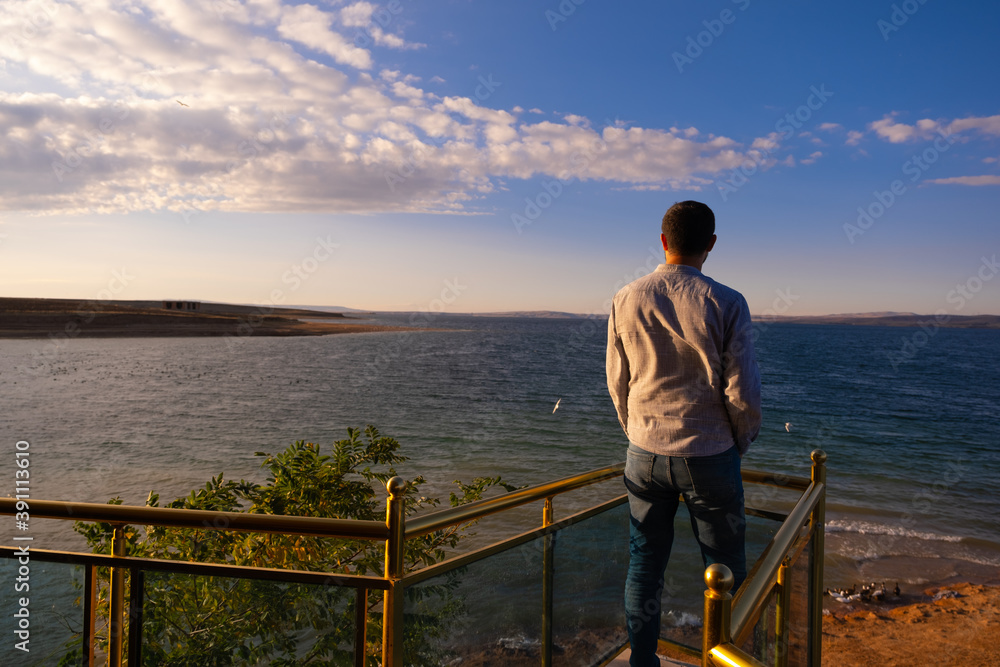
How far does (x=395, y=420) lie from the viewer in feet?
80.6

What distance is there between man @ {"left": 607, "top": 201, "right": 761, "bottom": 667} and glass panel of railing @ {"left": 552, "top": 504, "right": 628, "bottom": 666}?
0.55m

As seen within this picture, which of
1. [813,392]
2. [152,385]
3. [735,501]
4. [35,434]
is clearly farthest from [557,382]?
[735,501]

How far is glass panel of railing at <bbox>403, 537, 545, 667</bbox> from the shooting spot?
2.11 meters

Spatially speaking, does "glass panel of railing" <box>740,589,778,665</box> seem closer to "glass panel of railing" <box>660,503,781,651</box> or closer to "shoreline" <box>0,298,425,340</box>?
"glass panel of railing" <box>660,503,781,651</box>

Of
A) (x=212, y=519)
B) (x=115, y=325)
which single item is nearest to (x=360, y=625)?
(x=212, y=519)

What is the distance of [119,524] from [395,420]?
22907 mm

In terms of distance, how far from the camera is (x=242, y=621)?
2.07 metres

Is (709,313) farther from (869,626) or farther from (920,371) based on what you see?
(920,371)

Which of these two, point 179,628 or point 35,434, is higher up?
point 179,628

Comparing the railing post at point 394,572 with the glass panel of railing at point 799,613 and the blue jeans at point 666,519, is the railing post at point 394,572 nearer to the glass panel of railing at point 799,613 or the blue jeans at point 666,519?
the blue jeans at point 666,519

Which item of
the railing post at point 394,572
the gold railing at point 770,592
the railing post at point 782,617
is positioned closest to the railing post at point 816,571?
the gold railing at point 770,592

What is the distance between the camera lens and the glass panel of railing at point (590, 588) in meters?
2.91

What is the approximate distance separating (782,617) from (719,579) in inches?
54.4

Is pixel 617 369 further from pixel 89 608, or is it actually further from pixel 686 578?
pixel 89 608
